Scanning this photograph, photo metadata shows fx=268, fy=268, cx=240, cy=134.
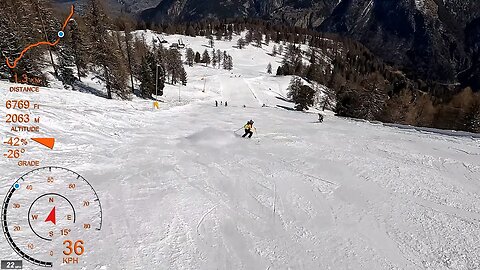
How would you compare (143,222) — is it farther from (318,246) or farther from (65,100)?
(65,100)

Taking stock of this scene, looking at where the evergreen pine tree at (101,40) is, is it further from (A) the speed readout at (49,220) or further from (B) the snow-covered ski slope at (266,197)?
(A) the speed readout at (49,220)

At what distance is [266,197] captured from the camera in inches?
440

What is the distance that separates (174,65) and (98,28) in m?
48.9

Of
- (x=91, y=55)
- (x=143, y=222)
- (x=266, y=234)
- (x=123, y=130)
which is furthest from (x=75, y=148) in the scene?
(x=91, y=55)

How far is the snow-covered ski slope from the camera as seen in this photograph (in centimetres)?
778

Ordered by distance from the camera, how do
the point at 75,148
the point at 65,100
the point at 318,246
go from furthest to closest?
the point at 65,100
the point at 75,148
the point at 318,246

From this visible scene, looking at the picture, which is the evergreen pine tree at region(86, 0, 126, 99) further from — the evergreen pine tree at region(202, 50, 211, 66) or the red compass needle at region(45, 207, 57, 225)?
the evergreen pine tree at region(202, 50, 211, 66)

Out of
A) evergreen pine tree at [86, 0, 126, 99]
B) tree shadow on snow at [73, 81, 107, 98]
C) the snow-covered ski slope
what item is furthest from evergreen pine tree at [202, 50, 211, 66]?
the snow-covered ski slope

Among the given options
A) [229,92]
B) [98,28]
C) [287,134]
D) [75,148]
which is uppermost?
[98,28]

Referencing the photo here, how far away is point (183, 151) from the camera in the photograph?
15.8m

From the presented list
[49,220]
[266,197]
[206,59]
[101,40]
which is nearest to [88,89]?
[101,40]

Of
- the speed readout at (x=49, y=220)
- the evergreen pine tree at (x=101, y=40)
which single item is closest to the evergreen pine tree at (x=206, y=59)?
the evergreen pine tree at (x=101, y=40)

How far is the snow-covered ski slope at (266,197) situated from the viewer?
7.78 meters

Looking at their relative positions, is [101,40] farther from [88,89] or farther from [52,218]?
[52,218]
